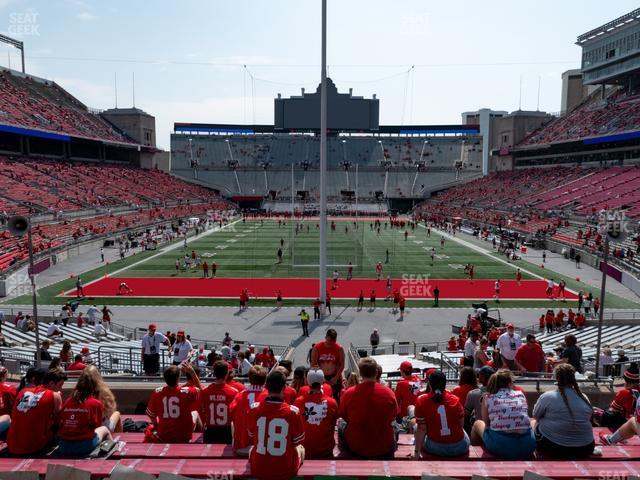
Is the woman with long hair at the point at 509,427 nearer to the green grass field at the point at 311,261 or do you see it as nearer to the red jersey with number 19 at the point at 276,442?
the red jersey with number 19 at the point at 276,442

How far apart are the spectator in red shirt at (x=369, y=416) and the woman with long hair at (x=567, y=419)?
53.2 inches

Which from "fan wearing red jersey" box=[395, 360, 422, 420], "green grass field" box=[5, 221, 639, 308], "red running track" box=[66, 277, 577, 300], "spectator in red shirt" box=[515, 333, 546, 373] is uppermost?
"fan wearing red jersey" box=[395, 360, 422, 420]

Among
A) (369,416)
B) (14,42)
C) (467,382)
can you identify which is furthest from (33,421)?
(14,42)

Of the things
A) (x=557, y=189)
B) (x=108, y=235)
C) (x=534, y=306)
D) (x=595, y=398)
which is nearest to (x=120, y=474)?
(x=595, y=398)

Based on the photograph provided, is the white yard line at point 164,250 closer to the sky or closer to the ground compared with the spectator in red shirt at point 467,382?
closer to the ground

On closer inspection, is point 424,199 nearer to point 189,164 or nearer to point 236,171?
point 236,171

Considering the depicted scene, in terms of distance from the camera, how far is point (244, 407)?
451 cm

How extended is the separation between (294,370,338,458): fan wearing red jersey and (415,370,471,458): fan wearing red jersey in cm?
78

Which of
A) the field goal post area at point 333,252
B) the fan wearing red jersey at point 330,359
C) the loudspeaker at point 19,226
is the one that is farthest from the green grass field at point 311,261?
the fan wearing red jersey at point 330,359

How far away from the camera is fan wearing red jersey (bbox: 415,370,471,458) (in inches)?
167

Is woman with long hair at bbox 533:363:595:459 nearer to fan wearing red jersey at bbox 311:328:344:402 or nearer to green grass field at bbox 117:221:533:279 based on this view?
fan wearing red jersey at bbox 311:328:344:402

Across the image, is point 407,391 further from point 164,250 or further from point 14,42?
point 14,42

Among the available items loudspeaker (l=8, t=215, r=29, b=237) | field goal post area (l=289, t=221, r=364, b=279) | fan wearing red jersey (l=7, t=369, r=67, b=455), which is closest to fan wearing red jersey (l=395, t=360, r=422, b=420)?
fan wearing red jersey (l=7, t=369, r=67, b=455)

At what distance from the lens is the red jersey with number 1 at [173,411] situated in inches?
189
